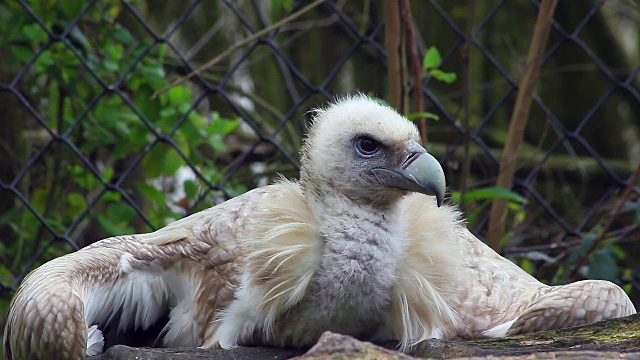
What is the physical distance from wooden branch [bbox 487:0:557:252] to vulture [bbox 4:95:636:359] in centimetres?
87

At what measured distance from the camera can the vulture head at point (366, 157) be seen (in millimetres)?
2705

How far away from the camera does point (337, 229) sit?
265 cm

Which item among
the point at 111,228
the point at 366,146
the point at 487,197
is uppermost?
the point at 487,197

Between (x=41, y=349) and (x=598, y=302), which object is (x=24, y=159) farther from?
(x=598, y=302)

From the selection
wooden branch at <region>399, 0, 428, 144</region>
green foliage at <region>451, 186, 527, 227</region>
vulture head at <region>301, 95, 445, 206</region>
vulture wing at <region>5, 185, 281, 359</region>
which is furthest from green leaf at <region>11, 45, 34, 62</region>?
green foliage at <region>451, 186, 527, 227</region>

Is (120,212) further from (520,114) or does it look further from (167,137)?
(520,114)

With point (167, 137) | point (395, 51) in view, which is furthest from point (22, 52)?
point (395, 51)

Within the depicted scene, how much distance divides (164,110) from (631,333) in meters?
2.25

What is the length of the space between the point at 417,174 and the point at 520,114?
120cm

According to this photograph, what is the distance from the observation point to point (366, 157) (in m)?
2.78

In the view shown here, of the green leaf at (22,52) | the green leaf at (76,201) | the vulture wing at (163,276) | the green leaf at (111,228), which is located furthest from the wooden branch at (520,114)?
the green leaf at (22,52)

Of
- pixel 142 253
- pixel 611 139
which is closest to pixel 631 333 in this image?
pixel 142 253

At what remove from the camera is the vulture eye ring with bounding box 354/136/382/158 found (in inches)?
109

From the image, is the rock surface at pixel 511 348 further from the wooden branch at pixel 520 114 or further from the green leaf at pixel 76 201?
the green leaf at pixel 76 201
